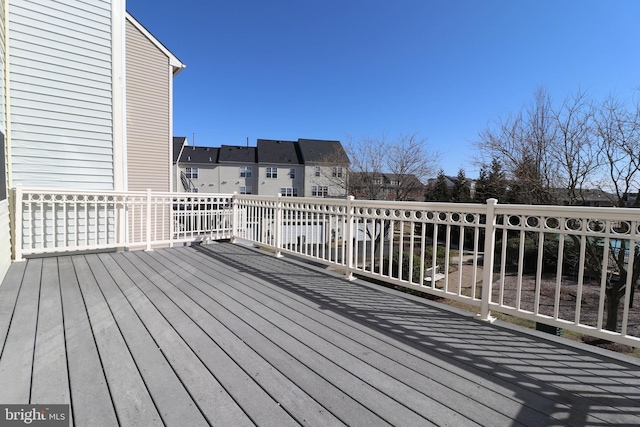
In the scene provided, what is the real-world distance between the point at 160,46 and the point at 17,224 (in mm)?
6630

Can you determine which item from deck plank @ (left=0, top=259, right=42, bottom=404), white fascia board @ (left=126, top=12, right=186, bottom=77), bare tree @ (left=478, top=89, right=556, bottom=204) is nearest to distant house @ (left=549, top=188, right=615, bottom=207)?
bare tree @ (left=478, top=89, right=556, bottom=204)

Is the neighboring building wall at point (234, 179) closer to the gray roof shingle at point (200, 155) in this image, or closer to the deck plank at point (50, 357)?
the gray roof shingle at point (200, 155)

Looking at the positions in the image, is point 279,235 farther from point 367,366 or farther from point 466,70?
point 466,70

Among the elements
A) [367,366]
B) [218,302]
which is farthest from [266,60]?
[367,366]

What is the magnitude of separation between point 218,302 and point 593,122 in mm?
10535

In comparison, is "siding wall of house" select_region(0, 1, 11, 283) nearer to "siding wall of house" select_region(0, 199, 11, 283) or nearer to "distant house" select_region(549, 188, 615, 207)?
"siding wall of house" select_region(0, 199, 11, 283)

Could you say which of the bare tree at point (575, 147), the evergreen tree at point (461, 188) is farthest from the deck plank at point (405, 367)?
the evergreen tree at point (461, 188)

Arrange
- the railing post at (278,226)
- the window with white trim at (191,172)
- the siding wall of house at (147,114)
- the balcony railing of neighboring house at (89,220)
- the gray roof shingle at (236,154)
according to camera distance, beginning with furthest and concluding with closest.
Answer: the gray roof shingle at (236,154) < the window with white trim at (191,172) < the siding wall of house at (147,114) < the railing post at (278,226) < the balcony railing of neighboring house at (89,220)

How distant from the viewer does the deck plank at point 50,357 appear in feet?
4.83

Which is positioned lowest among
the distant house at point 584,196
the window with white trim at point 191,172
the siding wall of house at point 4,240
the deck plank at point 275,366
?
the deck plank at point 275,366

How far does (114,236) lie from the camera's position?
5258mm

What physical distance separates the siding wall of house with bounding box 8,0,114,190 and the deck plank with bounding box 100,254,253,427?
2569 mm

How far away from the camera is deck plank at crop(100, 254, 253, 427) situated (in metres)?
1.39

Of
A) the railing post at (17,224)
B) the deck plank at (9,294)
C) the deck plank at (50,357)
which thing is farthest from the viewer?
the railing post at (17,224)
